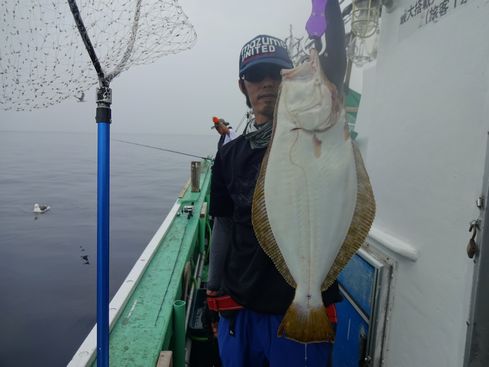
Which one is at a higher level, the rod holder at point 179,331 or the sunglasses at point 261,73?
the sunglasses at point 261,73

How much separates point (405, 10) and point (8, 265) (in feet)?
39.1

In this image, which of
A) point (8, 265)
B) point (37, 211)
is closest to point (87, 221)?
point (37, 211)

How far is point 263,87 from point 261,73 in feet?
0.25

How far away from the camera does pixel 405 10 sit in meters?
1.98

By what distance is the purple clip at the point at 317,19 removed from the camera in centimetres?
153

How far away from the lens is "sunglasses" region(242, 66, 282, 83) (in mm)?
1858

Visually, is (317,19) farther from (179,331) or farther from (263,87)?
(179,331)


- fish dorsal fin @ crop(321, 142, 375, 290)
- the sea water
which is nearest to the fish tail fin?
fish dorsal fin @ crop(321, 142, 375, 290)

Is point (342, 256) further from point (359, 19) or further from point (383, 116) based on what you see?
point (359, 19)

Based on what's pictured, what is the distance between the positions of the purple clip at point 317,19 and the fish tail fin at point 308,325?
1190 mm

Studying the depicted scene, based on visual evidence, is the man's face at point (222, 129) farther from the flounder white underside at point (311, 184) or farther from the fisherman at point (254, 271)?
the flounder white underside at point (311, 184)

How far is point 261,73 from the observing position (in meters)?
1.88

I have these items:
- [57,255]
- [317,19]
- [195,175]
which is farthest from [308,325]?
[57,255]

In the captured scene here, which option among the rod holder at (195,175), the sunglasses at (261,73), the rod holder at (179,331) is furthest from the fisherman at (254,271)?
the rod holder at (195,175)
